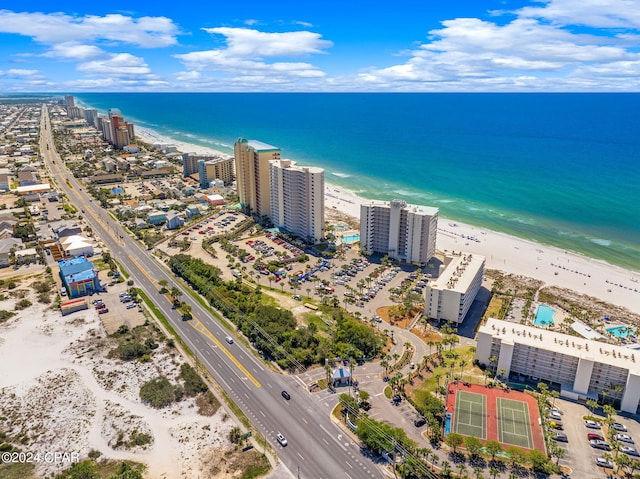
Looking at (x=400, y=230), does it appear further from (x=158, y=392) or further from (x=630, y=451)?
(x=158, y=392)

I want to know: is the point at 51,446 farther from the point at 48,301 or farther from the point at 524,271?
the point at 524,271

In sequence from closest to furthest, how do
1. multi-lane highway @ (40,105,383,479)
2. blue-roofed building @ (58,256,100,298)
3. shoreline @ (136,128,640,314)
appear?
multi-lane highway @ (40,105,383,479) < blue-roofed building @ (58,256,100,298) < shoreline @ (136,128,640,314)

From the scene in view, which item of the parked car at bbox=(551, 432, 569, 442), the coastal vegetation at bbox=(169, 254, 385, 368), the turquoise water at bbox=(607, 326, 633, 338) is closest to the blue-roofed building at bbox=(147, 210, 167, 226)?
the coastal vegetation at bbox=(169, 254, 385, 368)

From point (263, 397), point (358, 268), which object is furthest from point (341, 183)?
point (263, 397)

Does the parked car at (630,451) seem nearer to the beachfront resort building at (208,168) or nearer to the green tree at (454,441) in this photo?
the green tree at (454,441)

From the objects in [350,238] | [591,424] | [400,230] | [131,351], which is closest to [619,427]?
[591,424]

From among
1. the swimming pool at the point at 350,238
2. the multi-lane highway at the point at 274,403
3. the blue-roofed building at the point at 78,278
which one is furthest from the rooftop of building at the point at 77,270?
the swimming pool at the point at 350,238

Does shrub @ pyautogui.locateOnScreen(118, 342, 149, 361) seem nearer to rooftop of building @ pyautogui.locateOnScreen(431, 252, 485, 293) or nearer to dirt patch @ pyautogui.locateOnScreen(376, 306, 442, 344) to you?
dirt patch @ pyautogui.locateOnScreen(376, 306, 442, 344)
